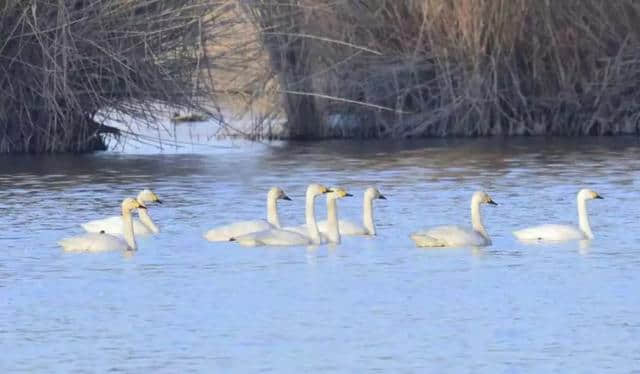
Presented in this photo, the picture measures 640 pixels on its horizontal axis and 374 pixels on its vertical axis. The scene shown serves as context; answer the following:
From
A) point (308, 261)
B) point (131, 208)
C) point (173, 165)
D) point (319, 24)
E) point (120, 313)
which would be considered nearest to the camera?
point (120, 313)

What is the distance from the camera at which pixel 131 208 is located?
14906 mm

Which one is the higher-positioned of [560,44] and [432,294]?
[560,44]

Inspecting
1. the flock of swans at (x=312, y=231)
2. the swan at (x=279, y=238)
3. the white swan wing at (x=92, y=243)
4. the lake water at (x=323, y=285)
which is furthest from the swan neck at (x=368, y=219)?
the white swan wing at (x=92, y=243)

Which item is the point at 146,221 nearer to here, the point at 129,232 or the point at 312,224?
the point at 129,232

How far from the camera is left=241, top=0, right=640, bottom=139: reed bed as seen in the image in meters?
27.2

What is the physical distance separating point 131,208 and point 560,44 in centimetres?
1390

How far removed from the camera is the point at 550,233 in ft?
48.7

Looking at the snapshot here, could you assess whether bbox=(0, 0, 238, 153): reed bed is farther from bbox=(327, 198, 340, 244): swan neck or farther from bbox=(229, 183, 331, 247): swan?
bbox=(229, 183, 331, 247): swan

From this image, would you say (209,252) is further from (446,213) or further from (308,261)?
(446,213)

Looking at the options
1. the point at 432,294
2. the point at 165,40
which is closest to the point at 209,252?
the point at 432,294

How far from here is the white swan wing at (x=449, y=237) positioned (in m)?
14.5

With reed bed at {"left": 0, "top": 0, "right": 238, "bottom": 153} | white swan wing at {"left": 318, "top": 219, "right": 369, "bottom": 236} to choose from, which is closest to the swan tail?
white swan wing at {"left": 318, "top": 219, "right": 369, "bottom": 236}

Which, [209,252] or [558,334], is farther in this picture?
[209,252]

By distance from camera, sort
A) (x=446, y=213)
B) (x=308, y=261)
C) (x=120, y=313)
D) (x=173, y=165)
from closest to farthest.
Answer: (x=120, y=313) → (x=308, y=261) → (x=446, y=213) → (x=173, y=165)
